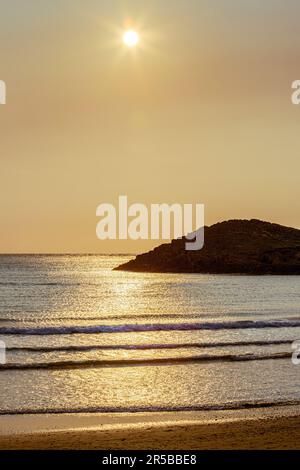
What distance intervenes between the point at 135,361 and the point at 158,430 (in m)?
9.50

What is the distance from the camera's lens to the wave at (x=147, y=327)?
3262 cm

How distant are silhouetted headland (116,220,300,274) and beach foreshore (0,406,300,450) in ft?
312

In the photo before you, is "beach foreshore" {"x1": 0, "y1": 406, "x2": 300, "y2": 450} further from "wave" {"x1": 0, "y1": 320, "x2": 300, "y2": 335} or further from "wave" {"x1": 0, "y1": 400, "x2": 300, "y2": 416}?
"wave" {"x1": 0, "y1": 320, "x2": 300, "y2": 335}

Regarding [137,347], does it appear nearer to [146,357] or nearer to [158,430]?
[146,357]

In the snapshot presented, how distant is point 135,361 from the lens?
23.1 m

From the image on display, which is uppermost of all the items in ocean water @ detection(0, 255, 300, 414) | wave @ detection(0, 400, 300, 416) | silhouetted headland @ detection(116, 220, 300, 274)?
silhouetted headland @ detection(116, 220, 300, 274)

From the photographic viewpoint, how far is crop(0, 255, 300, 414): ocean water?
669 inches

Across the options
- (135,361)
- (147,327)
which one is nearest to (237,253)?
(147,327)

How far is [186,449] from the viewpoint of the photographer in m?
12.0

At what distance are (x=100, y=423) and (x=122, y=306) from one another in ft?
115

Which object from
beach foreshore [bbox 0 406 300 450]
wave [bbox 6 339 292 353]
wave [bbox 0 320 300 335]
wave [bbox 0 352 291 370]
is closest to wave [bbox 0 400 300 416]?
beach foreshore [bbox 0 406 300 450]

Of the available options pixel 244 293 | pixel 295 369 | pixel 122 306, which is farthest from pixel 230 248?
pixel 295 369
